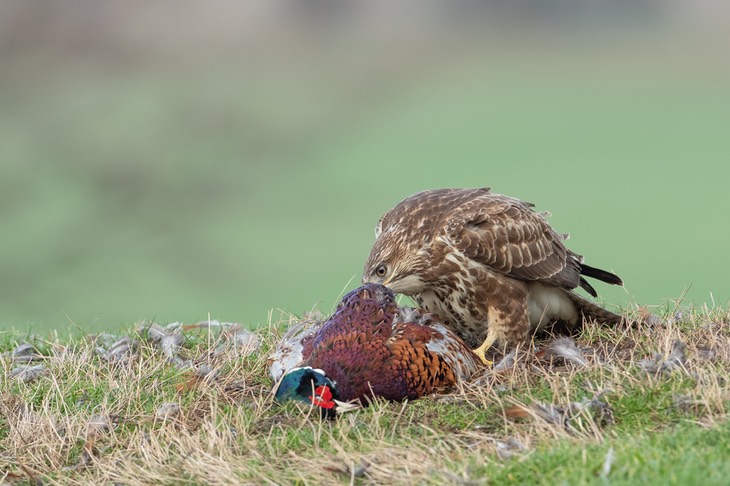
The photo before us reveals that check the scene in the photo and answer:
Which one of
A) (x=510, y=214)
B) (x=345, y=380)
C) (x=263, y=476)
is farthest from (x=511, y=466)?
(x=510, y=214)

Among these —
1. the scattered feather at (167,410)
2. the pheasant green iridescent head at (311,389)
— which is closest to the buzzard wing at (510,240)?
the pheasant green iridescent head at (311,389)

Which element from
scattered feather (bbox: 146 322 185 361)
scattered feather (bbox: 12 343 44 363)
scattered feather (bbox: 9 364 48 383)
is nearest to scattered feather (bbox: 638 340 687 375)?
scattered feather (bbox: 146 322 185 361)

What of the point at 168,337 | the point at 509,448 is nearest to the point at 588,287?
the point at 509,448

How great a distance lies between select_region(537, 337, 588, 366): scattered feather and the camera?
6661 millimetres

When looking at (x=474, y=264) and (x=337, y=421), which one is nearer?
(x=337, y=421)

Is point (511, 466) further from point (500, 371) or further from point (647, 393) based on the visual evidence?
point (500, 371)

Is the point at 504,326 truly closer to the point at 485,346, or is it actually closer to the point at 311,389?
the point at 485,346

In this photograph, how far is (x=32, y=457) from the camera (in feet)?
20.1

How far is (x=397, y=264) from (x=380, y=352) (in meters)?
0.88

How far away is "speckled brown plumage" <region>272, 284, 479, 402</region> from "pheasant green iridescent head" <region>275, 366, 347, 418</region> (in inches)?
2.6

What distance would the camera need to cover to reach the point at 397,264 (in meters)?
6.95

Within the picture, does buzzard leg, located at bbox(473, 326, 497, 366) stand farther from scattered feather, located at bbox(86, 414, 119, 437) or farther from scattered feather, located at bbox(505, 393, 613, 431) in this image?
scattered feather, located at bbox(86, 414, 119, 437)

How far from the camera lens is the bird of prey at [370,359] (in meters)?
6.16

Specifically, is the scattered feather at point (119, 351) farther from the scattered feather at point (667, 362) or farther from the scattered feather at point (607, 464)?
the scattered feather at point (607, 464)
